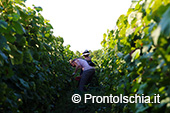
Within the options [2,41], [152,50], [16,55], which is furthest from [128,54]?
[2,41]

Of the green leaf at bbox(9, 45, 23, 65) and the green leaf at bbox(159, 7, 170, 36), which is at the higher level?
the green leaf at bbox(9, 45, 23, 65)

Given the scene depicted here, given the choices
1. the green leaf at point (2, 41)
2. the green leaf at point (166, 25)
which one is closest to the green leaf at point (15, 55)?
the green leaf at point (2, 41)

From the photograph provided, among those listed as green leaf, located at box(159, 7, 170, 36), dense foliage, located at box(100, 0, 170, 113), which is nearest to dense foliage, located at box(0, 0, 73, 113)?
dense foliage, located at box(100, 0, 170, 113)

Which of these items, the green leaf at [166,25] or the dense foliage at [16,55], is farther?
the dense foliage at [16,55]

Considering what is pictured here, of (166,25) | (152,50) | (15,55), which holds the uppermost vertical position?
(15,55)

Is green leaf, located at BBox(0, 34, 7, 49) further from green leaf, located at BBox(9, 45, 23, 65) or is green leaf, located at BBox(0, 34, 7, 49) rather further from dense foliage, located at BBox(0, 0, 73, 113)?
green leaf, located at BBox(9, 45, 23, 65)

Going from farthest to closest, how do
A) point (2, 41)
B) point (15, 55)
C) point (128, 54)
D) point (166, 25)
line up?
point (128, 54) < point (15, 55) < point (2, 41) < point (166, 25)

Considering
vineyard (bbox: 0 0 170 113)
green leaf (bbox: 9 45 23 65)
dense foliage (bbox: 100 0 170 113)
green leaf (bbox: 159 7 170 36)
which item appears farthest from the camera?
green leaf (bbox: 9 45 23 65)

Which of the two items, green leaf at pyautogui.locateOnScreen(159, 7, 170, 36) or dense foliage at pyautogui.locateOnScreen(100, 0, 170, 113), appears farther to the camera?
dense foliage at pyautogui.locateOnScreen(100, 0, 170, 113)

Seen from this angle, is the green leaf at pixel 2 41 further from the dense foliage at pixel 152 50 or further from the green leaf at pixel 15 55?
the dense foliage at pixel 152 50

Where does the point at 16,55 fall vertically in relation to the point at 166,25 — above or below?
above

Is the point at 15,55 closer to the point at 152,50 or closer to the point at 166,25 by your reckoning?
the point at 152,50

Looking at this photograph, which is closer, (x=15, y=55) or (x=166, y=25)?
(x=166, y=25)

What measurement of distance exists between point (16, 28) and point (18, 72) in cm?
87
